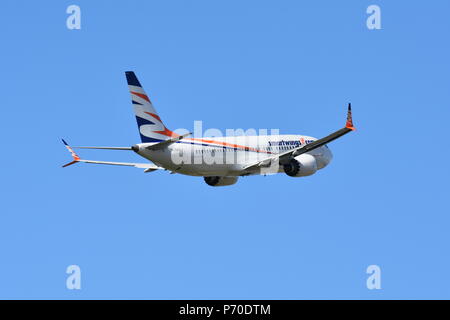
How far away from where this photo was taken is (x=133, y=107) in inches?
3762

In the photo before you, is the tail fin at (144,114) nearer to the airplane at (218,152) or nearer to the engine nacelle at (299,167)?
the airplane at (218,152)

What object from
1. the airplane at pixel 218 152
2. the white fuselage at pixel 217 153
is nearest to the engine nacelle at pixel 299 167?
the airplane at pixel 218 152

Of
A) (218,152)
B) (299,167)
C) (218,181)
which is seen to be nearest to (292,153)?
(299,167)

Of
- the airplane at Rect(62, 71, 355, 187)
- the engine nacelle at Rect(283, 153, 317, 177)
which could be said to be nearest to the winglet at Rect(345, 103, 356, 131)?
the airplane at Rect(62, 71, 355, 187)

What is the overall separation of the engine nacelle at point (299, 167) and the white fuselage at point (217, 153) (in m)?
0.85

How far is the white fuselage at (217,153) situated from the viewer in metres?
95.3

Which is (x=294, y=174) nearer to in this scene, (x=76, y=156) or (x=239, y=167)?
(x=239, y=167)

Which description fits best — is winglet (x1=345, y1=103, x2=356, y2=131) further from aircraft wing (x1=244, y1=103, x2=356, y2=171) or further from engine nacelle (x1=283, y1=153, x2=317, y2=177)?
engine nacelle (x1=283, y1=153, x2=317, y2=177)

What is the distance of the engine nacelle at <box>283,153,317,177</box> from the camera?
101 m

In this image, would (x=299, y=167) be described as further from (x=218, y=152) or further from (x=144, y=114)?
(x=144, y=114)

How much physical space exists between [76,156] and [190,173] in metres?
10.0

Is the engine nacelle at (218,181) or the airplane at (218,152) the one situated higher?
the airplane at (218,152)
